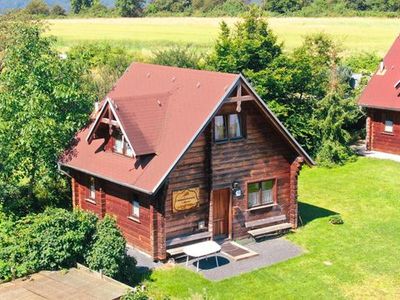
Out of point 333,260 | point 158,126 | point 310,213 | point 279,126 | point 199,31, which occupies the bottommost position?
point 333,260

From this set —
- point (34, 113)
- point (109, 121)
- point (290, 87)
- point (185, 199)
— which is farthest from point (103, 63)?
point (185, 199)

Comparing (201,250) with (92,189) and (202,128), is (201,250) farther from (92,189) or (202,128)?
(92,189)

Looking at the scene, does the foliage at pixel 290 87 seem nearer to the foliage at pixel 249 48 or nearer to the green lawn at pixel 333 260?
the foliage at pixel 249 48

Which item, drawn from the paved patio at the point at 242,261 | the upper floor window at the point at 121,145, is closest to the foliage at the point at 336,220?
the paved patio at the point at 242,261

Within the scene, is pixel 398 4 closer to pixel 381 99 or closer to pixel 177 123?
pixel 381 99

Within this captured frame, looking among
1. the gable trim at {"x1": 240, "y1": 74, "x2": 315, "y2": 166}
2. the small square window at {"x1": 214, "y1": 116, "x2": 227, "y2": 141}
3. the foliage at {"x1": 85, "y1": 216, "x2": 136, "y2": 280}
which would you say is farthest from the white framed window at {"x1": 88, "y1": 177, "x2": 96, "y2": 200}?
the gable trim at {"x1": 240, "y1": 74, "x2": 315, "y2": 166}

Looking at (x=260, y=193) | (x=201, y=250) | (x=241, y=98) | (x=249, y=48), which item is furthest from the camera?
(x=249, y=48)

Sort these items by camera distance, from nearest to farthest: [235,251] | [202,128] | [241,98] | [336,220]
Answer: [202,128]
[241,98]
[235,251]
[336,220]

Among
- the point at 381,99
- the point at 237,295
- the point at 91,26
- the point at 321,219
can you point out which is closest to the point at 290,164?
the point at 321,219
